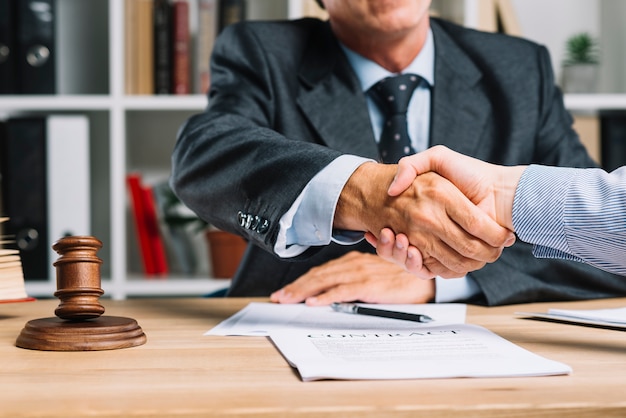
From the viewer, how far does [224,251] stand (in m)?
2.33

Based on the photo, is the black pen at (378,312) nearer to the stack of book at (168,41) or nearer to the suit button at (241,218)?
the suit button at (241,218)

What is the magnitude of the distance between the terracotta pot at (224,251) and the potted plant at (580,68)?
113 cm

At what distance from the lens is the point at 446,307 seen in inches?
47.3

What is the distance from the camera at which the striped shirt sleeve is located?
91 centimetres

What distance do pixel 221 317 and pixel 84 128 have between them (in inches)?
52.4

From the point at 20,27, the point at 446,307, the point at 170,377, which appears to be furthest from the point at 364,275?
the point at 20,27

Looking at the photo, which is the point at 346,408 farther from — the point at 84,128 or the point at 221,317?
the point at 84,128

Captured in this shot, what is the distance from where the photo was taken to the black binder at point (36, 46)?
7.42 ft

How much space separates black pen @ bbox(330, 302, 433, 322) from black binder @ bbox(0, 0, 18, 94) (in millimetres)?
1529

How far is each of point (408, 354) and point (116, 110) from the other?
68.1 inches

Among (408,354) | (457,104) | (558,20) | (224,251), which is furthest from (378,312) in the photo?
(558,20)

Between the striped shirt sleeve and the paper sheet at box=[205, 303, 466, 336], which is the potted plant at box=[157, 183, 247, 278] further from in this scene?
the striped shirt sleeve

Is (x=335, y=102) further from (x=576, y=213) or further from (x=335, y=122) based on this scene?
(x=576, y=213)

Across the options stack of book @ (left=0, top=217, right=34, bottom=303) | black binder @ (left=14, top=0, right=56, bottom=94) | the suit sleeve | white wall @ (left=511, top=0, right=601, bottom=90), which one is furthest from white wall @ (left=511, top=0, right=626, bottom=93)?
stack of book @ (left=0, top=217, right=34, bottom=303)
